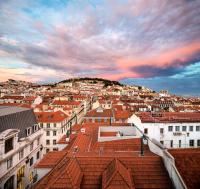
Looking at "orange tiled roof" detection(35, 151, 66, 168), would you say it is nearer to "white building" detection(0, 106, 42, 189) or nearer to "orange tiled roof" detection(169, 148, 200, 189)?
"white building" detection(0, 106, 42, 189)

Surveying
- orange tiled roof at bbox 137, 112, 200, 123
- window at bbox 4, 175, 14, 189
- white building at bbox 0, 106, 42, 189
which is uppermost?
orange tiled roof at bbox 137, 112, 200, 123

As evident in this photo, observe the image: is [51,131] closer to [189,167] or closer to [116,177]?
[116,177]

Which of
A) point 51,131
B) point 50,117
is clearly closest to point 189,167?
point 51,131

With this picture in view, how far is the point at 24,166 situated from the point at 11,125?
809cm

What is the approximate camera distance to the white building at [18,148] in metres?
32.6

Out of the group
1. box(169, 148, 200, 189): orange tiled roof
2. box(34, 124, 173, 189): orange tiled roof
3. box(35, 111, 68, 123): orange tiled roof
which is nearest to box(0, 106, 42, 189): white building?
box(34, 124, 173, 189): orange tiled roof

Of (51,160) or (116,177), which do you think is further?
(51,160)

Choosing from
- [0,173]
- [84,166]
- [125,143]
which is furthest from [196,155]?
[0,173]

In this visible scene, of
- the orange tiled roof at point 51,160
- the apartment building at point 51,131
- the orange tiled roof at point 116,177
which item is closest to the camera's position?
the orange tiled roof at point 116,177

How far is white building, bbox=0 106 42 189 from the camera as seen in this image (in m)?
32.6

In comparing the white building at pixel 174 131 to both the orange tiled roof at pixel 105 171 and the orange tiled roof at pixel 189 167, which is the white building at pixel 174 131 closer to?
the orange tiled roof at pixel 105 171

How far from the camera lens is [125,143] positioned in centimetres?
3828

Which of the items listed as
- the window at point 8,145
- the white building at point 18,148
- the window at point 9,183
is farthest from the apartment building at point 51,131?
the window at point 9,183

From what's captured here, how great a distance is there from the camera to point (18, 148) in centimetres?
3697
